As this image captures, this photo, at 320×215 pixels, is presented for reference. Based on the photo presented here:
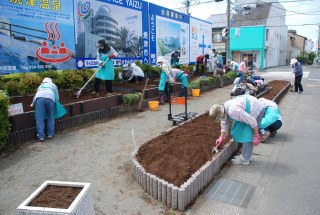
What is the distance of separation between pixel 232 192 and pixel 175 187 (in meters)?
0.95

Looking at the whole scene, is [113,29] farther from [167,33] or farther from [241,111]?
[241,111]

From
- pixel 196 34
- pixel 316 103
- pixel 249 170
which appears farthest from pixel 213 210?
pixel 196 34

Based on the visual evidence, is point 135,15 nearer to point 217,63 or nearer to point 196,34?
point 217,63

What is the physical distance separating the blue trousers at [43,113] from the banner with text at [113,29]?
4728 millimetres

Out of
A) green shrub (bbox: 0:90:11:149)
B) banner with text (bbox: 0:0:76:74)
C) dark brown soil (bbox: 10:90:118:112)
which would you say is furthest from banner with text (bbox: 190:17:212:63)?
green shrub (bbox: 0:90:11:149)

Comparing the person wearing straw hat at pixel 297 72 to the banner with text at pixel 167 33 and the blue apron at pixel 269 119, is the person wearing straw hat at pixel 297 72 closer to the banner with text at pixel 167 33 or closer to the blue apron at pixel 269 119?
the banner with text at pixel 167 33

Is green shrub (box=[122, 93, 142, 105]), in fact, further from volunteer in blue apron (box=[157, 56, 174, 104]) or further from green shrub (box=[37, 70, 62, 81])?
green shrub (box=[37, 70, 62, 81])

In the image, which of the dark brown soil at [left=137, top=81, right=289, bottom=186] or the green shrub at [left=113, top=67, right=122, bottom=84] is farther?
the green shrub at [left=113, top=67, right=122, bottom=84]

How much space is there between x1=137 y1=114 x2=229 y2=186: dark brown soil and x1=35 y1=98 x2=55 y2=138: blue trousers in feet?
7.83

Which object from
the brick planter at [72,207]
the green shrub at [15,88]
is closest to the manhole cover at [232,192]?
the brick planter at [72,207]

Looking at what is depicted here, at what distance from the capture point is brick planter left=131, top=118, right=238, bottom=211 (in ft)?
11.0

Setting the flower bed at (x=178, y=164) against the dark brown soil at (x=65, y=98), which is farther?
the dark brown soil at (x=65, y=98)

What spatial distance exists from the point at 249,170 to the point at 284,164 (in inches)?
29.3

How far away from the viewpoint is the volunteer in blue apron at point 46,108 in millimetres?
5867
